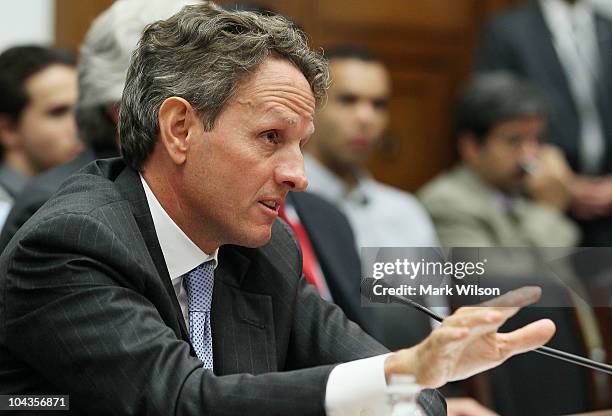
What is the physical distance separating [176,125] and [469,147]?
10.00 ft

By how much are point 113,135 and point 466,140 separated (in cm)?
237

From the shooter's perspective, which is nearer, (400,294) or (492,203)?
(400,294)

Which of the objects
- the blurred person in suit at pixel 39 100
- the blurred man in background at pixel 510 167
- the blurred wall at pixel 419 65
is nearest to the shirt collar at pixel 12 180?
the blurred person in suit at pixel 39 100

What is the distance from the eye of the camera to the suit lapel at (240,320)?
1909 millimetres

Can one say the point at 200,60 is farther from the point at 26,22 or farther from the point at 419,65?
the point at 419,65

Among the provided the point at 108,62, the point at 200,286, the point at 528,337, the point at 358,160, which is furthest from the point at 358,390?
the point at 358,160

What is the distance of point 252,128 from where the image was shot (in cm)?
187

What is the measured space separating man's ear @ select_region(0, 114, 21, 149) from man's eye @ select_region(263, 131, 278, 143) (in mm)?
1997

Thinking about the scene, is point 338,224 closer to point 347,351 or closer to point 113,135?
point 113,135

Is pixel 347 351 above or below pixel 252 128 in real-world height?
below

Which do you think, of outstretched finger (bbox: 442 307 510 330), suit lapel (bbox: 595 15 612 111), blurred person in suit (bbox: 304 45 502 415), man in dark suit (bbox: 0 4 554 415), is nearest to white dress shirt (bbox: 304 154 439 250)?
blurred person in suit (bbox: 304 45 502 415)

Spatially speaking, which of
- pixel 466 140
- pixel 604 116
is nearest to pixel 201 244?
pixel 466 140

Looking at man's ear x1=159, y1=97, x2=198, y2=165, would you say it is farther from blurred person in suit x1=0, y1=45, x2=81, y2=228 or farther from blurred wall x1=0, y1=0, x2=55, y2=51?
blurred wall x1=0, y1=0, x2=55, y2=51

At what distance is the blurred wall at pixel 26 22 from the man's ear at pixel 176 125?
94.7 inches
